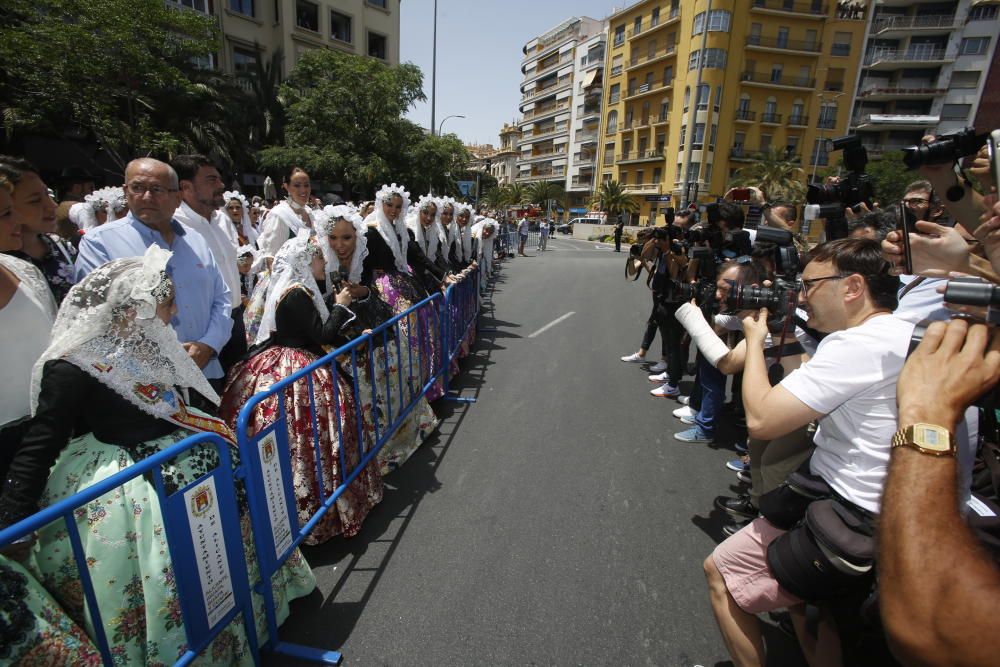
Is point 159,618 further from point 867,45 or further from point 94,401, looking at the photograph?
point 867,45

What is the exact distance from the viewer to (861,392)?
1.57 m

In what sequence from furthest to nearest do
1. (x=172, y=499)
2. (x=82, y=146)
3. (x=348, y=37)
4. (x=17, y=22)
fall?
1. (x=348, y=37)
2. (x=82, y=146)
3. (x=17, y=22)
4. (x=172, y=499)

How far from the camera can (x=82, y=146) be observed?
17406mm

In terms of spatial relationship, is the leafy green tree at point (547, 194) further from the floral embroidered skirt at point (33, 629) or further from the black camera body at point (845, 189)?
the floral embroidered skirt at point (33, 629)

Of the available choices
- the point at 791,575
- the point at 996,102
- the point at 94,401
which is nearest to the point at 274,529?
the point at 94,401

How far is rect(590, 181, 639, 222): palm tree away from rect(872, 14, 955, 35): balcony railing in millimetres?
24190

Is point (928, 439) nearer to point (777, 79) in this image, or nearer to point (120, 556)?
point (120, 556)

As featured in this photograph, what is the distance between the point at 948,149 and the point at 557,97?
6694 cm

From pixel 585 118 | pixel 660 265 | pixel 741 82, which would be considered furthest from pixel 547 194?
pixel 660 265

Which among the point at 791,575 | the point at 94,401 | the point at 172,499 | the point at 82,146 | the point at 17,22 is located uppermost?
the point at 17,22

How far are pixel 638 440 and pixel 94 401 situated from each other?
3.77 meters

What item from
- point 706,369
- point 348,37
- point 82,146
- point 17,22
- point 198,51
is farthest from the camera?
point 348,37

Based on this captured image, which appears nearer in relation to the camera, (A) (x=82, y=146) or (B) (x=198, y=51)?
(B) (x=198, y=51)

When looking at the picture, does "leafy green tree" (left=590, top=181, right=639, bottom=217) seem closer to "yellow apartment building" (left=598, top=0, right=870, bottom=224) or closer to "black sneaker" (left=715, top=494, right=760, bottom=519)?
"yellow apartment building" (left=598, top=0, right=870, bottom=224)
